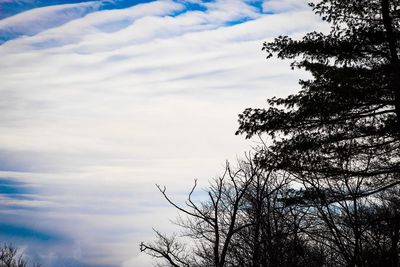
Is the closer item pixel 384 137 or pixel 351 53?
pixel 384 137

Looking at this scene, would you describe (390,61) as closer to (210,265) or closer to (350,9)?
(350,9)

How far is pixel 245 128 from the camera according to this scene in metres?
9.55

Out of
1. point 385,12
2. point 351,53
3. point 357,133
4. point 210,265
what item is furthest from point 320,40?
point 210,265

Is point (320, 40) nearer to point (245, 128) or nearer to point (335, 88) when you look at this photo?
point (335, 88)

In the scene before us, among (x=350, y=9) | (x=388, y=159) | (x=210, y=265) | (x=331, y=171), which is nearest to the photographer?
(x=331, y=171)

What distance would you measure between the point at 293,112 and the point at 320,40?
2.11 m

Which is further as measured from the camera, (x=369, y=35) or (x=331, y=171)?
(x=369, y=35)

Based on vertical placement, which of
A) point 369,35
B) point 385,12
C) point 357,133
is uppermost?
point 385,12

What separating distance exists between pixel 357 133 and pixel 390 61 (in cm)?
198

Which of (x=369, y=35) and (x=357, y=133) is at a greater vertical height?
(x=369, y=35)

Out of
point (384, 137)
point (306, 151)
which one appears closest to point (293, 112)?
point (306, 151)

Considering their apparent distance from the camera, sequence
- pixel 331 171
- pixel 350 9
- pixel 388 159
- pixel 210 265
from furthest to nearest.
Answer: pixel 210 265
pixel 350 9
pixel 388 159
pixel 331 171

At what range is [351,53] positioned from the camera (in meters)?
Answer: 9.71

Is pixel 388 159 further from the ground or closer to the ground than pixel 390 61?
closer to the ground
